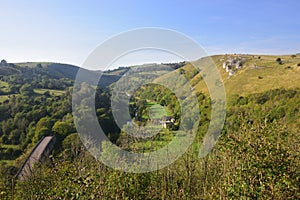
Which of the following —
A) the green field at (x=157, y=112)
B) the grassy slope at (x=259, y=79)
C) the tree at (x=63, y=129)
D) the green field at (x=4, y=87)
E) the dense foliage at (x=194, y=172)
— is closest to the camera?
the dense foliage at (x=194, y=172)

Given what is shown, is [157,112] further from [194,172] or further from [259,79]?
[259,79]

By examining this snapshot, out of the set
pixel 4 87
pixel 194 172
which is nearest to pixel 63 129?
pixel 194 172

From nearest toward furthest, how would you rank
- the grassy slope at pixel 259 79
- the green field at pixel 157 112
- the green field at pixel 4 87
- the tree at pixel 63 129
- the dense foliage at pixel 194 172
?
the dense foliage at pixel 194 172
the green field at pixel 157 112
the tree at pixel 63 129
the grassy slope at pixel 259 79
the green field at pixel 4 87

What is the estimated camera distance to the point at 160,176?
382 inches

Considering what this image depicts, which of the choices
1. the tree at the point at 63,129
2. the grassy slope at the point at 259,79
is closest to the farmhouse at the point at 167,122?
the tree at the point at 63,129

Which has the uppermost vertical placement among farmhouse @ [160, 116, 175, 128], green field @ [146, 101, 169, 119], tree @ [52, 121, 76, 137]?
green field @ [146, 101, 169, 119]

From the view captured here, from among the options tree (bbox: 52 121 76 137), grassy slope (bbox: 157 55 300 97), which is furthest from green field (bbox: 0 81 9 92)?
grassy slope (bbox: 157 55 300 97)

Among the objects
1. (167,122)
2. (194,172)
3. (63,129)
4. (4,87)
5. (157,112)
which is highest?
(157,112)

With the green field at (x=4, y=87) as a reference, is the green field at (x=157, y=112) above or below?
above

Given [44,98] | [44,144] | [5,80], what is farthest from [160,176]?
[5,80]

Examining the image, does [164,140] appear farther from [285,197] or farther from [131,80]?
[285,197]

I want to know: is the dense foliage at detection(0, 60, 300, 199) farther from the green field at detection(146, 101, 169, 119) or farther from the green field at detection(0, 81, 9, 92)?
the green field at detection(0, 81, 9, 92)

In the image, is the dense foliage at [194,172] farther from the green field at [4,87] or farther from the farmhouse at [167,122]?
the green field at [4,87]

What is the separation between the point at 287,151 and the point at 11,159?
50235 mm
